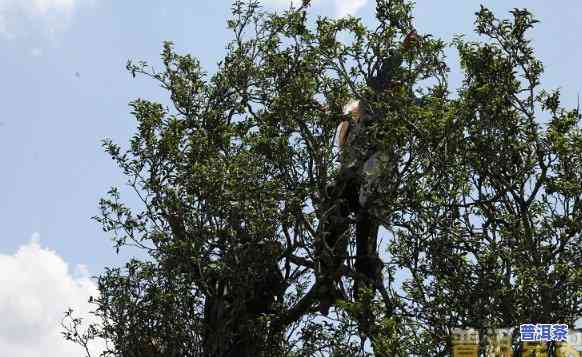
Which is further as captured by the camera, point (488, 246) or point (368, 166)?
point (368, 166)

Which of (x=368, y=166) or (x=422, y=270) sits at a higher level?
(x=368, y=166)

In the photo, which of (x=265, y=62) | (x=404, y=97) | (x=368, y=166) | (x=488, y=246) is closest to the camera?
(x=488, y=246)

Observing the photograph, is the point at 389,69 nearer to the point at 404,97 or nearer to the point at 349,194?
the point at 404,97

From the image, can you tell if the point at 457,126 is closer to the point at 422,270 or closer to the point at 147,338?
the point at 422,270

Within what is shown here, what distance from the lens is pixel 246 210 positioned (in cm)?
1702

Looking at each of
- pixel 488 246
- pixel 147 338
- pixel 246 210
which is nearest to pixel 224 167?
pixel 246 210

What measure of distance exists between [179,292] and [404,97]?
5.27 metres

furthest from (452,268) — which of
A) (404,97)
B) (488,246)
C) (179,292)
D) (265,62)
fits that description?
(265,62)

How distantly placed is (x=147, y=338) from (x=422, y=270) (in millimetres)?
5779

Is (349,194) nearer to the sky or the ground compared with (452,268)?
nearer to the sky

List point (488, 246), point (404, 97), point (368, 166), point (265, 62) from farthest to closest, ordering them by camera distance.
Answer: point (265, 62) < point (368, 166) < point (404, 97) < point (488, 246)

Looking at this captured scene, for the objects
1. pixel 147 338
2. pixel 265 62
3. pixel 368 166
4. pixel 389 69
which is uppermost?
pixel 265 62

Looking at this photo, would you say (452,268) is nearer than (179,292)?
Yes

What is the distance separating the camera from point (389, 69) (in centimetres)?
1733
